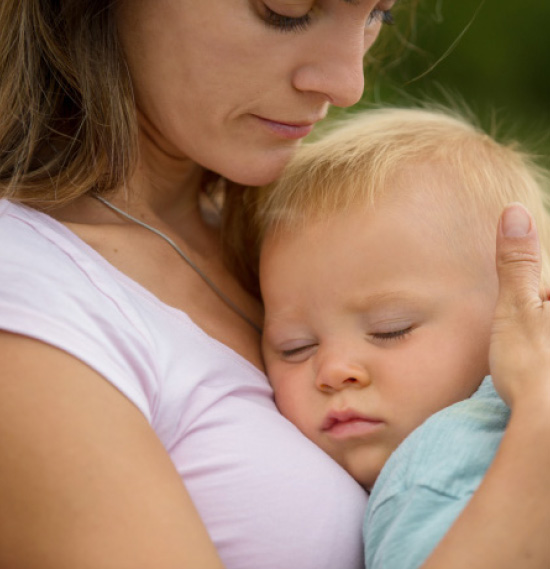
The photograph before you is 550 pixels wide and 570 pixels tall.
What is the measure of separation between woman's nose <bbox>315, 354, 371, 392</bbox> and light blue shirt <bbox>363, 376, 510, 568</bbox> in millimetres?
165

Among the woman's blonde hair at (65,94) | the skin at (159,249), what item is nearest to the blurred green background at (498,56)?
the skin at (159,249)

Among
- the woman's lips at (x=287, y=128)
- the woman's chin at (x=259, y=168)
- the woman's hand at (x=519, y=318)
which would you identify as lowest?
the woman's hand at (x=519, y=318)

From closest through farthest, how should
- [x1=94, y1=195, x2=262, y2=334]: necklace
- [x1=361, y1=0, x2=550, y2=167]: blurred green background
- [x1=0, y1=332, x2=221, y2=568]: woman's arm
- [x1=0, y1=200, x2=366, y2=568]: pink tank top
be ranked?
[x1=0, y1=332, x2=221, y2=568]: woman's arm → [x1=0, y1=200, x2=366, y2=568]: pink tank top → [x1=94, y1=195, x2=262, y2=334]: necklace → [x1=361, y1=0, x2=550, y2=167]: blurred green background

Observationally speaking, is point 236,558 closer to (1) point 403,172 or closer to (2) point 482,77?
(1) point 403,172

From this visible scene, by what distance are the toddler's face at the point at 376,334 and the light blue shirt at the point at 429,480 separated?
4.8 inches

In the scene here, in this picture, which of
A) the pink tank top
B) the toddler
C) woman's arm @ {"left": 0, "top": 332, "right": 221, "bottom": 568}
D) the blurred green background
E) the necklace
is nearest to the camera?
woman's arm @ {"left": 0, "top": 332, "right": 221, "bottom": 568}

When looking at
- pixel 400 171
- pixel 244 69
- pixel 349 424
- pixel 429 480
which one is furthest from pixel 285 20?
pixel 429 480

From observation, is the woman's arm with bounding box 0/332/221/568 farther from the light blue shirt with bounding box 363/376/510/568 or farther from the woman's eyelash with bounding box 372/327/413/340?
the woman's eyelash with bounding box 372/327/413/340

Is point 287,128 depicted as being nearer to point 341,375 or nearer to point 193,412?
point 341,375

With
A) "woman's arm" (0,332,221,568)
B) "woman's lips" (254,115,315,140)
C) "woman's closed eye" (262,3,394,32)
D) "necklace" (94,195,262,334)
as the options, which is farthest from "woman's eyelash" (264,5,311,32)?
"woman's arm" (0,332,221,568)

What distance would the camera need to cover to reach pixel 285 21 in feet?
5.52

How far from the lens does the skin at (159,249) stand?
1.29 m

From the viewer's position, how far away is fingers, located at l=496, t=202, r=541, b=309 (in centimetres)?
150

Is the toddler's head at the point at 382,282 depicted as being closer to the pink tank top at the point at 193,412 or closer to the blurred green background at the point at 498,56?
the pink tank top at the point at 193,412
